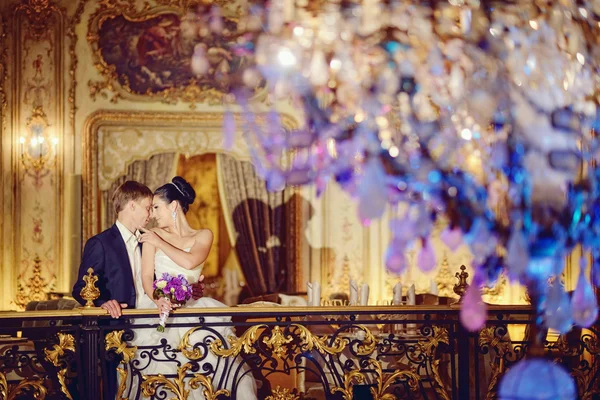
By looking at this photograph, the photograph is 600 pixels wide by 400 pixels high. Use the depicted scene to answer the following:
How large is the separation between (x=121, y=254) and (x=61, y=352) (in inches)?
30.4

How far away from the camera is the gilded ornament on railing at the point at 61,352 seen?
18.2 ft

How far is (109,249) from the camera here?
19.3 ft

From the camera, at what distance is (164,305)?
5.64 metres

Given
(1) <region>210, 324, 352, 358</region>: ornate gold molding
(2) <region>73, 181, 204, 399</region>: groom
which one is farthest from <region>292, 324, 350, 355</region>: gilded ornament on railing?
(2) <region>73, 181, 204, 399</region>: groom

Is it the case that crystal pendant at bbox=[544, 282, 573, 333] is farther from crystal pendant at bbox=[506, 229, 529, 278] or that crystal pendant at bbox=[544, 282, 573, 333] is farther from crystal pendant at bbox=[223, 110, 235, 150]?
crystal pendant at bbox=[223, 110, 235, 150]

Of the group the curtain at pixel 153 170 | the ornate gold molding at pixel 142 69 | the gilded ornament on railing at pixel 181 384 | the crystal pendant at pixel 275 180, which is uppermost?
the ornate gold molding at pixel 142 69

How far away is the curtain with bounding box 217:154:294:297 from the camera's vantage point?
11.4 m

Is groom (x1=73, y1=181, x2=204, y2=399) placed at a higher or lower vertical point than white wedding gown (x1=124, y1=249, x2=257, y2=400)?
higher

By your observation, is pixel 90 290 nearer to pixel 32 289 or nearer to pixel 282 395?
pixel 282 395

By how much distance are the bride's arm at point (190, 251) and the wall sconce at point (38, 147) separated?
5.04 m

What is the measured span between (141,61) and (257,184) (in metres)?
2.20

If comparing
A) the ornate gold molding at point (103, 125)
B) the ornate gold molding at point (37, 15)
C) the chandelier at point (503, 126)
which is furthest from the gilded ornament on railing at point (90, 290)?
the ornate gold molding at point (37, 15)

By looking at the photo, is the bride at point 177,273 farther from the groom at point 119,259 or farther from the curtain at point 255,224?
the curtain at point 255,224

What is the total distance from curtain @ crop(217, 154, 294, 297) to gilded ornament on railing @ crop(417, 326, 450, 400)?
18.2 feet
